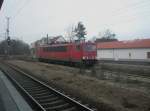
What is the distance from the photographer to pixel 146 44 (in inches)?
2083

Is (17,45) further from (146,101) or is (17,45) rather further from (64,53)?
(146,101)

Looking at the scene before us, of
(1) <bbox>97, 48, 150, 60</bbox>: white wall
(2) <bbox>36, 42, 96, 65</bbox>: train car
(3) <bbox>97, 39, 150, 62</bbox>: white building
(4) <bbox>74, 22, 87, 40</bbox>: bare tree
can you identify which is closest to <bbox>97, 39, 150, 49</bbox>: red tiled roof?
(3) <bbox>97, 39, 150, 62</bbox>: white building

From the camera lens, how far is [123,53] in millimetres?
57969

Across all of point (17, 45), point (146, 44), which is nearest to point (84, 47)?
point (146, 44)

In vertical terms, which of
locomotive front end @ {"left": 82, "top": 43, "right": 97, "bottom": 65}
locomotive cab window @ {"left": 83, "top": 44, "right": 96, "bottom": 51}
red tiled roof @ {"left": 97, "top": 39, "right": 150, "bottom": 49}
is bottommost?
locomotive front end @ {"left": 82, "top": 43, "right": 97, "bottom": 65}

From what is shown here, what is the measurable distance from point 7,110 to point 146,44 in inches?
1830

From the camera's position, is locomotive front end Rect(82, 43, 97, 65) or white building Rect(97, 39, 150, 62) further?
white building Rect(97, 39, 150, 62)

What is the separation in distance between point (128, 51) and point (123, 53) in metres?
1.69

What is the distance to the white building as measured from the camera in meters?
52.2

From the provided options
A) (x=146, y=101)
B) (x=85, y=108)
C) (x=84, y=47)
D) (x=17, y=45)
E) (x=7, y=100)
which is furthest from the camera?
(x=17, y=45)

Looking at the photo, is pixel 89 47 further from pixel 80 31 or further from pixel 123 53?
pixel 80 31

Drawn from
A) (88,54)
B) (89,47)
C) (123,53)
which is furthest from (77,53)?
(123,53)

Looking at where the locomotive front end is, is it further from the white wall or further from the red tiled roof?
the red tiled roof

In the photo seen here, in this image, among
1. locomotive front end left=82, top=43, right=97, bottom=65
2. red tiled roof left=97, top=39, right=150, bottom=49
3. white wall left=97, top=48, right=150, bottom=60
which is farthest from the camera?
red tiled roof left=97, top=39, right=150, bottom=49
